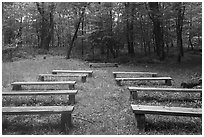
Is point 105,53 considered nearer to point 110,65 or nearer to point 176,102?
point 110,65

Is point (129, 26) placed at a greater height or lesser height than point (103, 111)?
greater

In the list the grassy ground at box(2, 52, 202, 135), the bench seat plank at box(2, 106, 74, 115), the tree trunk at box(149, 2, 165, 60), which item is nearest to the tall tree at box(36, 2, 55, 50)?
the tree trunk at box(149, 2, 165, 60)

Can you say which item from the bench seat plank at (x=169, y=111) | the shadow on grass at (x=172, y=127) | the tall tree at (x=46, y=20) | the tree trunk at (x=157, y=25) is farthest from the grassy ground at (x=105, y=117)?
the tall tree at (x=46, y=20)

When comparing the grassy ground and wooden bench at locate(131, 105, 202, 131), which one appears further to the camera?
the grassy ground

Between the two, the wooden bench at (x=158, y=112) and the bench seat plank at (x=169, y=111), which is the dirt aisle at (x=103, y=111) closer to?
the wooden bench at (x=158, y=112)

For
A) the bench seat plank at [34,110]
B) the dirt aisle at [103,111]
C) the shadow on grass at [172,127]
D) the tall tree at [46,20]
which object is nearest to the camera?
the bench seat plank at [34,110]

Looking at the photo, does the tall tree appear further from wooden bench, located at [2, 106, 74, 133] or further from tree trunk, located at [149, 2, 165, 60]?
wooden bench, located at [2, 106, 74, 133]

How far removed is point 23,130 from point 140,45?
19.1m

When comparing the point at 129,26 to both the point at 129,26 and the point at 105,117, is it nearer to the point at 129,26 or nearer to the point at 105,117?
the point at 129,26

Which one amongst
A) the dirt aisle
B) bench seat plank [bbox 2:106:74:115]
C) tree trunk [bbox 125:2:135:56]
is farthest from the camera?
tree trunk [bbox 125:2:135:56]

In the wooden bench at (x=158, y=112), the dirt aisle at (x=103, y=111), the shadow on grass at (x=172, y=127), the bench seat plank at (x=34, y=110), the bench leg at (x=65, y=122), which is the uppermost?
the bench seat plank at (x=34, y=110)

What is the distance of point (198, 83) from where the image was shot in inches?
403

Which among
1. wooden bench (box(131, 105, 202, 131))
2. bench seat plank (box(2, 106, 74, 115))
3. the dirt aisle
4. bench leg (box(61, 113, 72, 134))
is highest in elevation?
bench seat plank (box(2, 106, 74, 115))

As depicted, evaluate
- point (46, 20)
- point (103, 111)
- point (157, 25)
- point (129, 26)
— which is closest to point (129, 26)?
point (129, 26)
